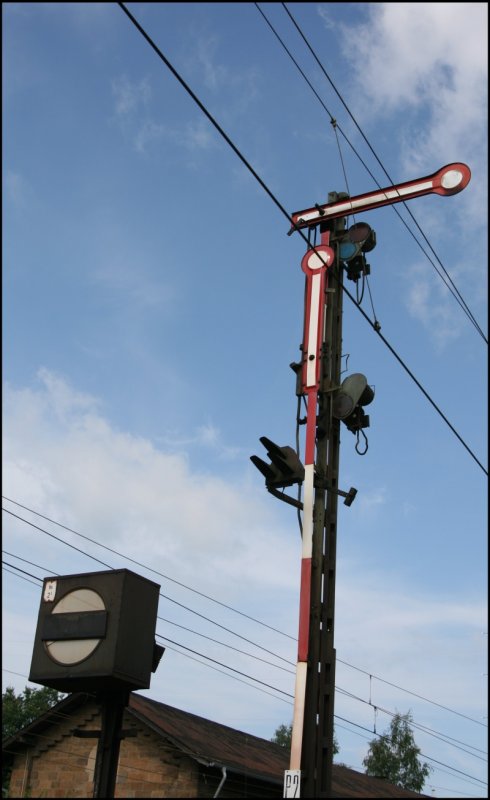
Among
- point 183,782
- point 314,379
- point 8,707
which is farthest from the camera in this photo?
point 8,707

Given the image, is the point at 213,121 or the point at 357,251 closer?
the point at 213,121

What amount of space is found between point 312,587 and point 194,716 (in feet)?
40.8

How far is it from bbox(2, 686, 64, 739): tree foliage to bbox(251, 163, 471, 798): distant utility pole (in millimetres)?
32321

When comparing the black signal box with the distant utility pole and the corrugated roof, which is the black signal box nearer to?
the distant utility pole

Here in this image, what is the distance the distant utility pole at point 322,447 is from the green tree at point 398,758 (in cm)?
3389

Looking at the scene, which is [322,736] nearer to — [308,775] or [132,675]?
[308,775]

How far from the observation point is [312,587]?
28.6 feet

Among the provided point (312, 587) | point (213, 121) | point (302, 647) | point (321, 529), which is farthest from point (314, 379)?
point (213, 121)

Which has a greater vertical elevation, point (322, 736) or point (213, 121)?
point (213, 121)

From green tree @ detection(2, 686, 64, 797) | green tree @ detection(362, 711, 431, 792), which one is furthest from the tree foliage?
green tree @ detection(362, 711, 431, 792)

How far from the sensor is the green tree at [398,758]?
3953cm

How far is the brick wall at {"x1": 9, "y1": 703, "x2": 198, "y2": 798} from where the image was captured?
15961mm

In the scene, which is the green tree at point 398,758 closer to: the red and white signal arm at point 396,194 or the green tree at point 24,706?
the green tree at point 24,706

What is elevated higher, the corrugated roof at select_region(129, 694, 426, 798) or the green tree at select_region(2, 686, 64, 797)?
the green tree at select_region(2, 686, 64, 797)
